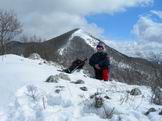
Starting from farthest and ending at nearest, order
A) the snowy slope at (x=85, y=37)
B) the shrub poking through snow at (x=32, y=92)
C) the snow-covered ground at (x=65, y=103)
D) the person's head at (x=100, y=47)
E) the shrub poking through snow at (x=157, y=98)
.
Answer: the snowy slope at (x=85, y=37)
the person's head at (x=100, y=47)
the shrub poking through snow at (x=32, y=92)
the shrub poking through snow at (x=157, y=98)
the snow-covered ground at (x=65, y=103)

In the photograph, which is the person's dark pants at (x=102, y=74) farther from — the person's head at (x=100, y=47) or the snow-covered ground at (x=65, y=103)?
the snow-covered ground at (x=65, y=103)

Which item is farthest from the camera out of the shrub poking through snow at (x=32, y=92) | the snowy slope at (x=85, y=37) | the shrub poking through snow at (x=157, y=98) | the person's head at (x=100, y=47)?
the snowy slope at (x=85, y=37)

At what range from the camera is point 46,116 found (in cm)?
789

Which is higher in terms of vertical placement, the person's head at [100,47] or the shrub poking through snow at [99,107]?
the person's head at [100,47]

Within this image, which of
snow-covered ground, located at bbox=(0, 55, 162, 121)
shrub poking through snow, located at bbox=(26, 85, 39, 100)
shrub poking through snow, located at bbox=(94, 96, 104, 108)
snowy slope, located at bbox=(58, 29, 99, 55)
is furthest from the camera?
snowy slope, located at bbox=(58, 29, 99, 55)

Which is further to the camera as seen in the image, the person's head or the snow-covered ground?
the person's head

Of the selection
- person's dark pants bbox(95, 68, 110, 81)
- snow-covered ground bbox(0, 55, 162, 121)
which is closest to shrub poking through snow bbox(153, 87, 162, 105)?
snow-covered ground bbox(0, 55, 162, 121)

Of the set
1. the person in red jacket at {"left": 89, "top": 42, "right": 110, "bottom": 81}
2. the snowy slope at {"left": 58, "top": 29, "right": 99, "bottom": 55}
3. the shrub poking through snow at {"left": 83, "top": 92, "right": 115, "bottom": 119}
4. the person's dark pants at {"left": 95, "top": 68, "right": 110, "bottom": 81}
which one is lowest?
the shrub poking through snow at {"left": 83, "top": 92, "right": 115, "bottom": 119}

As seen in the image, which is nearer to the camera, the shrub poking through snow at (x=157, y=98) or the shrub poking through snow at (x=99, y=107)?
the shrub poking through snow at (x=99, y=107)

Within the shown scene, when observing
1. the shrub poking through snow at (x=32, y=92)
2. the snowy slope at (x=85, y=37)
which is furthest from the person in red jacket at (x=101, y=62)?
the snowy slope at (x=85, y=37)

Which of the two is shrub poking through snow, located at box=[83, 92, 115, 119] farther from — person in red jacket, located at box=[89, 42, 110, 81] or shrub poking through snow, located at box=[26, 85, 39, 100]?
person in red jacket, located at box=[89, 42, 110, 81]

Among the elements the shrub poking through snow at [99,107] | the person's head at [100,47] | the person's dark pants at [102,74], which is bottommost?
the shrub poking through snow at [99,107]

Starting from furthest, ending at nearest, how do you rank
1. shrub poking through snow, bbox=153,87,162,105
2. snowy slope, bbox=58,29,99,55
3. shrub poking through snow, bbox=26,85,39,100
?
snowy slope, bbox=58,29,99,55 → shrub poking through snow, bbox=26,85,39,100 → shrub poking through snow, bbox=153,87,162,105

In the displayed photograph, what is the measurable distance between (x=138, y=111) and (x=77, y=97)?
5.05 feet
